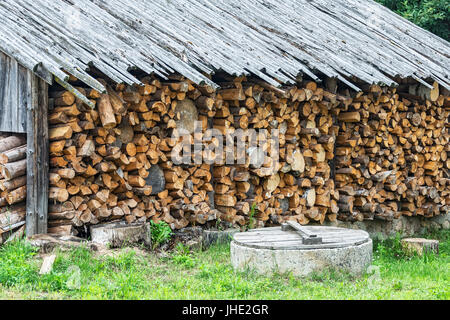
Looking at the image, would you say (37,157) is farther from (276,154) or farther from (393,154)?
(393,154)

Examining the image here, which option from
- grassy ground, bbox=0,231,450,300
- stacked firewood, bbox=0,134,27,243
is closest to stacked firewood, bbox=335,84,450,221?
grassy ground, bbox=0,231,450,300

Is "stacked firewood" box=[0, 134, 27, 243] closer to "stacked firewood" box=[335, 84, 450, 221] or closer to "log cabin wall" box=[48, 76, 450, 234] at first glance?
"log cabin wall" box=[48, 76, 450, 234]

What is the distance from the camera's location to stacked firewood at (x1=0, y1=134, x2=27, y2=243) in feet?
20.5

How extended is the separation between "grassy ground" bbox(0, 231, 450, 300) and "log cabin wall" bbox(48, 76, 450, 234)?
765 mm

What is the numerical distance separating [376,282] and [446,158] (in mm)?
6006

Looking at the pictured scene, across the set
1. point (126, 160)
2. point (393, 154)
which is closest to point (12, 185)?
point (126, 160)

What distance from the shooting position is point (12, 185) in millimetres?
6297

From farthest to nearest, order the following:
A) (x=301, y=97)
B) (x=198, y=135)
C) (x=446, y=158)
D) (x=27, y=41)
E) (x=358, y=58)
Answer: (x=446, y=158) → (x=358, y=58) → (x=301, y=97) → (x=198, y=135) → (x=27, y=41)

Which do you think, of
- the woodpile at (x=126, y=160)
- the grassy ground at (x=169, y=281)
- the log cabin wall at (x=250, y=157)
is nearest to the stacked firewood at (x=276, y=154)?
the log cabin wall at (x=250, y=157)

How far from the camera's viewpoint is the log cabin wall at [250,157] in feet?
21.7

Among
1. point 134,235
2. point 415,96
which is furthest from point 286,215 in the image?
point 415,96

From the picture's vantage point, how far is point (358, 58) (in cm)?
916
